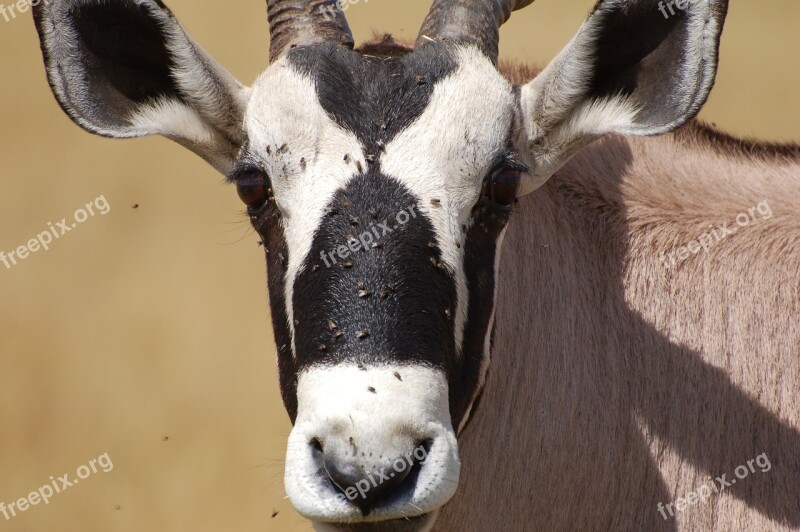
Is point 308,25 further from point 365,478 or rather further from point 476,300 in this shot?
point 365,478

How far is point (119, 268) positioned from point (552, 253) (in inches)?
288

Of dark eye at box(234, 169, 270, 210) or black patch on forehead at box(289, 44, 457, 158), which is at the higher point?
black patch on forehead at box(289, 44, 457, 158)

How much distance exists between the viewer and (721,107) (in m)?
12.6

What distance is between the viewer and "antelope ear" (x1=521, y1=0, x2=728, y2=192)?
3.97 m

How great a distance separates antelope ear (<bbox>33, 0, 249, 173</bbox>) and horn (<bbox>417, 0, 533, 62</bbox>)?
88 cm

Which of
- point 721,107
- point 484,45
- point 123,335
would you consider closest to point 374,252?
point 484,45

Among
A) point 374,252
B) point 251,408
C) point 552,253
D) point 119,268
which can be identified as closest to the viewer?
point 374,252

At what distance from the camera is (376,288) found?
3.42 meters

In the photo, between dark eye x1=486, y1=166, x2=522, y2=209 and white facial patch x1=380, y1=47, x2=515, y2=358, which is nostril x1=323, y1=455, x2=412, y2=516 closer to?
white facial patch x1=380, y1=47, x2=515, y2=358

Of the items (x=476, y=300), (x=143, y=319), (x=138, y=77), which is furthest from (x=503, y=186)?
(x=143, y=319)

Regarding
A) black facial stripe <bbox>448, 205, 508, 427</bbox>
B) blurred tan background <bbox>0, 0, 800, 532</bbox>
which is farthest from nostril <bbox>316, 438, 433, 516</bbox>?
blurred tan background <bbox>0, 0, 800, 532</bbox>

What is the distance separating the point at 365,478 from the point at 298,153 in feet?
4.41

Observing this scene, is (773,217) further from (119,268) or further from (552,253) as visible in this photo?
(119,268)

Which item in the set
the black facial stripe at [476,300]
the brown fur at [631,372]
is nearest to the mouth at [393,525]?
the black facial stripe at [476,300]
